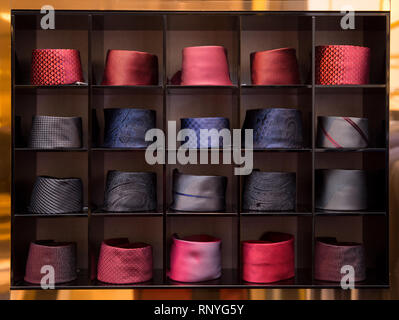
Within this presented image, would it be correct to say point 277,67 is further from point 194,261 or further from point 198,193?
point 194,261

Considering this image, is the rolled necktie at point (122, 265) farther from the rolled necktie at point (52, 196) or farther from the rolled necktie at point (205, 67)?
the rolled necktie at point (205, 67)

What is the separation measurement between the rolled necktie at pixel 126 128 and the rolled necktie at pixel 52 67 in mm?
305

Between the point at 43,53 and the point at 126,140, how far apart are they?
0.67 metres

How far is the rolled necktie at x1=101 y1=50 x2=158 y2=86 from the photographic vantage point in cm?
245

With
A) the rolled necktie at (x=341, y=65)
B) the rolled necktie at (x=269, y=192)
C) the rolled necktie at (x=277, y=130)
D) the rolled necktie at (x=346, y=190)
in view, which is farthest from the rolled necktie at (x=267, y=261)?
the rolled necktie at (x=341, y=65)

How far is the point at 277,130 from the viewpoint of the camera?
95.4 inches

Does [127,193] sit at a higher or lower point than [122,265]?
higher

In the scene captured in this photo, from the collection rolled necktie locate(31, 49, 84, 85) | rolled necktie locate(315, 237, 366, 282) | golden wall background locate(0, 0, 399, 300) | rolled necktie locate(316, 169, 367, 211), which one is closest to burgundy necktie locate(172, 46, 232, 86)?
golden wall background locate(0, 0, 399, 300)

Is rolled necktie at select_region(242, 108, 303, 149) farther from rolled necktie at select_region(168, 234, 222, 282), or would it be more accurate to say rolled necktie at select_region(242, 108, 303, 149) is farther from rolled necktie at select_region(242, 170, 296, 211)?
rolled necktie at select_region(168, 234, 222, 282)

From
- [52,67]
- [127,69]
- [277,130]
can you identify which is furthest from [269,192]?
[52,67]

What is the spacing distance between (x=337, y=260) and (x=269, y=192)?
533 mm

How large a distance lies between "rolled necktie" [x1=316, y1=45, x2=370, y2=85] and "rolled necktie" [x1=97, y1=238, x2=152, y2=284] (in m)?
1.40

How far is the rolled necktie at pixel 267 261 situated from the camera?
242 cm

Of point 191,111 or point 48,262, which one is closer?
point 48,262
